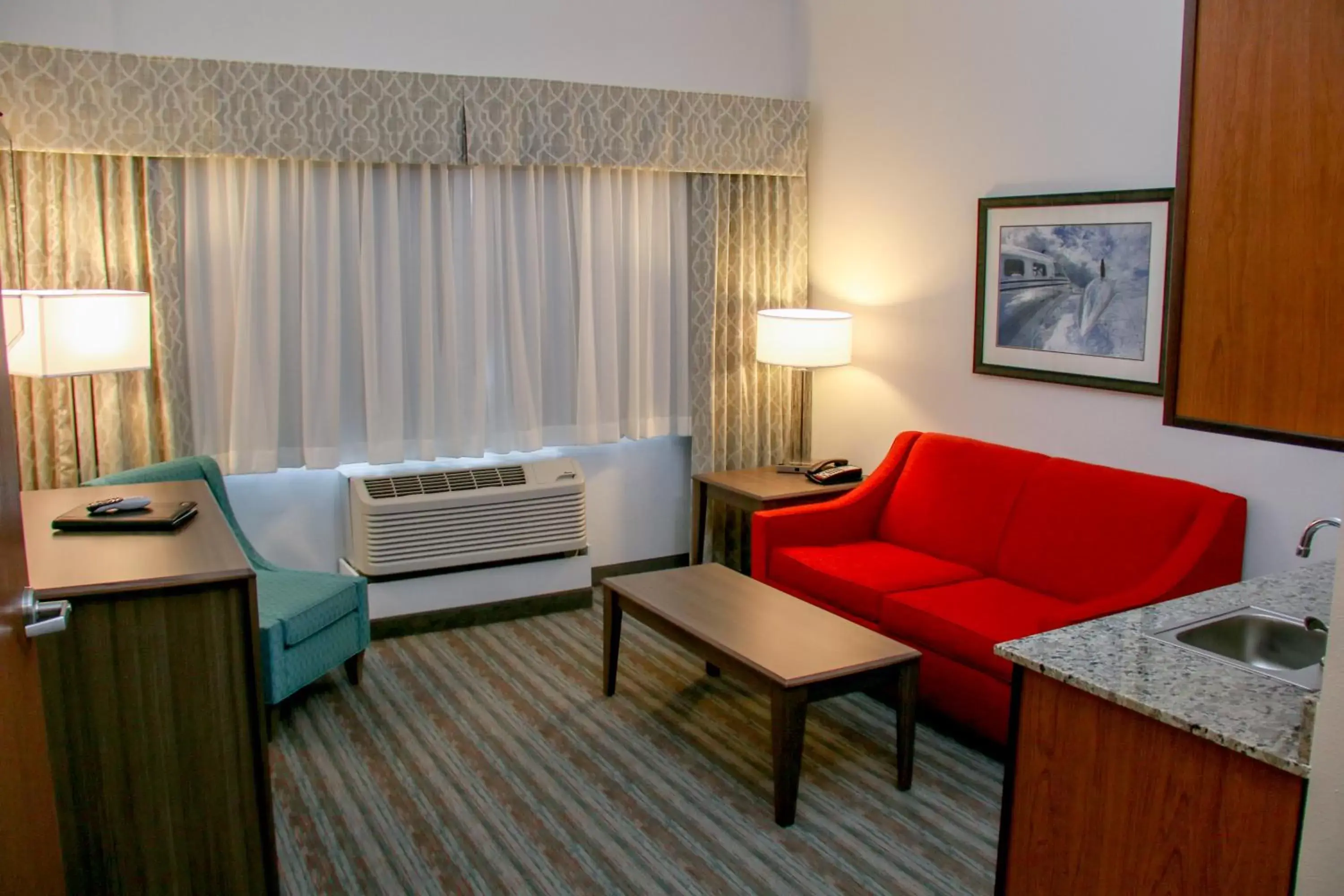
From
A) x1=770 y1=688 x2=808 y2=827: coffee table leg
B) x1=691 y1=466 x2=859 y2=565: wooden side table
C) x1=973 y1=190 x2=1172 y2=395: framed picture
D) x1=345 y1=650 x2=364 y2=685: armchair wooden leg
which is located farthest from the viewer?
x1=691 y1=466 x2=859 y2=565: wooden side table

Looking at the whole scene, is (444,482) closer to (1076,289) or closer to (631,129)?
(631,129)

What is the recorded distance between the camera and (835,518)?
455 centimetres

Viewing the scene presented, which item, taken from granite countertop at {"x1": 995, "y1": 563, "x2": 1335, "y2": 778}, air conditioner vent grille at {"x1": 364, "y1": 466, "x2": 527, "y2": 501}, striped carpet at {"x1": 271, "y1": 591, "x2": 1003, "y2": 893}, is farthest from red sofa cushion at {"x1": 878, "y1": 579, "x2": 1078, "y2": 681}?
air conditioner vent grille at {"x1": 364, "y1": 466, "x2": 527, "y2": 501}

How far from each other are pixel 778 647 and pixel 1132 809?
58.4 inches

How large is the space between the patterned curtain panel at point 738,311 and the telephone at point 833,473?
0.49 m

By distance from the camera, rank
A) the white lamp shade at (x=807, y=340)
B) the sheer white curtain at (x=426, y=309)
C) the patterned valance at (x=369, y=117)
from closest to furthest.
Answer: the patterned valance at (x=369, y=117) < the sheer white curtain at (x=426, y=309) < the white lamp shade at (x=807, y=340)

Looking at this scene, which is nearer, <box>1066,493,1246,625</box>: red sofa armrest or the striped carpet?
the striped carpet

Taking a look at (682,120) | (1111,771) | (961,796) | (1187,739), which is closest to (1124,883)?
(1111,771)

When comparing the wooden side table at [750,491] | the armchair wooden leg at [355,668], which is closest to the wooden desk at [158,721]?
the armchair wooden leg at [355,668]

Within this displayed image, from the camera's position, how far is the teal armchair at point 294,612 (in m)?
3.55

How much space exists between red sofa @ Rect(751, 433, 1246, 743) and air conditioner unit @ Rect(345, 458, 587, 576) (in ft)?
3.17

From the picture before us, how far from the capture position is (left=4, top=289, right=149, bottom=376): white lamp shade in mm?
3367

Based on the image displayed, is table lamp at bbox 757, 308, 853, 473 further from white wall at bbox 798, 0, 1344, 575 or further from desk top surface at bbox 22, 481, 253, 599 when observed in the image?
desk top surface at bbox 22, 481, 253, 599

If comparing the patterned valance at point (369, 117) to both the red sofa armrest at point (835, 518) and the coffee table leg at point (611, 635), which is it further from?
the coffee table leg at point (611, 635)
